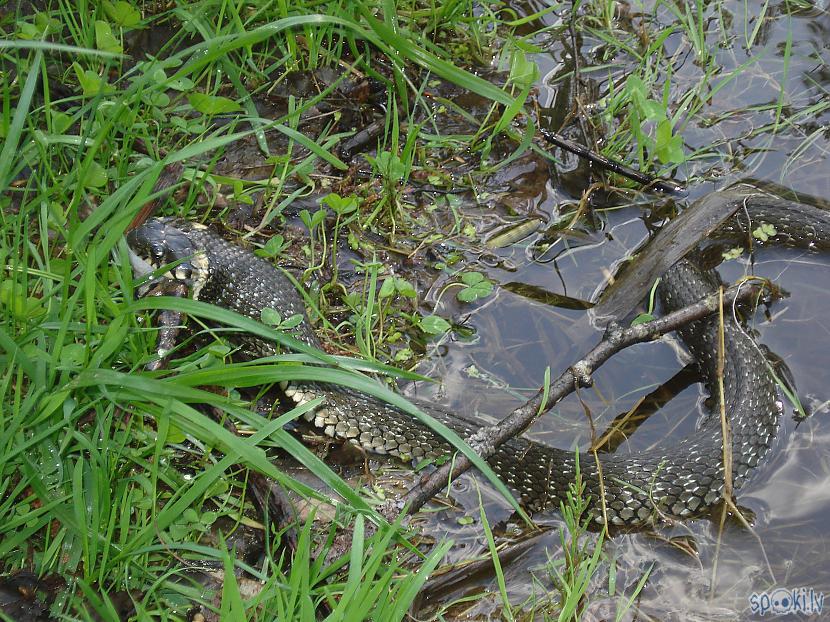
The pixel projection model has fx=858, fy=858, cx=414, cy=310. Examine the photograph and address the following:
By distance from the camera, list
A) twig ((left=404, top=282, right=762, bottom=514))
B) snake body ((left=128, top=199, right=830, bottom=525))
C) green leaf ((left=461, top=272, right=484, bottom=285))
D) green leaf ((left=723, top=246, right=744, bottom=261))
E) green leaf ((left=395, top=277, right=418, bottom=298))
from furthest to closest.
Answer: green leaf ((left=723, top=246, right=744, bottom=261)) < green leaf ((left=461, top=272, right=484, bottom=285)) < green leaf ((left=395, top=277, right=418, bottom=298)) < snake body ((left=128, top=199, right=830, bottom=525)) < twig ((left=404, top=282, right=762, bottom=514))

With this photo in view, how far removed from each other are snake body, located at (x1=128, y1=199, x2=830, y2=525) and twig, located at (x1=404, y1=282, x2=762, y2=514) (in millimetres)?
269

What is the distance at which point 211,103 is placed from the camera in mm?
4371

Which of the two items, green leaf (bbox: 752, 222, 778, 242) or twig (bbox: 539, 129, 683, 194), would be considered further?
twig (bbox: 539, 129, 683, 194)

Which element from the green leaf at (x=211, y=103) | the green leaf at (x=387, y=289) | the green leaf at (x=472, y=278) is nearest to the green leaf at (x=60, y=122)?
the green leaf at (x=211, y=103)

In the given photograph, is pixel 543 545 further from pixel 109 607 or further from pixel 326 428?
pixel 109 607

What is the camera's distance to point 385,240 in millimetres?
4789

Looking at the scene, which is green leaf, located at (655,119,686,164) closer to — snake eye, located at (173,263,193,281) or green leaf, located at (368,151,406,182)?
green leaf, located at (368,151,406,182)

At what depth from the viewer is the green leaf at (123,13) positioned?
4.95m

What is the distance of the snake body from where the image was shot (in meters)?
3.75

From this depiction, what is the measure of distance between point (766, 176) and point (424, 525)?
3074mm

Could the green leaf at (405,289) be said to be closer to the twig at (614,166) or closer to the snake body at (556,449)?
the snake body at (556,449)

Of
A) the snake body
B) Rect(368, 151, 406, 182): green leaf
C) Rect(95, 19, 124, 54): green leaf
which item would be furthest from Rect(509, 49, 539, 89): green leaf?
Rect(95, 19, 124, 54): green leaf

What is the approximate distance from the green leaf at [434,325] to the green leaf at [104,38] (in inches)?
90.4

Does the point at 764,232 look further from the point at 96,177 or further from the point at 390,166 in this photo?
the point at 96,177
